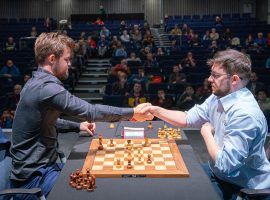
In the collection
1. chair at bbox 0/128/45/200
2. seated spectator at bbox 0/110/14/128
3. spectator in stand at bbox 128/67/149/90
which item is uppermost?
spectator in stand at bbox 128/67/149/90

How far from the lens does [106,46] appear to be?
1475 cm

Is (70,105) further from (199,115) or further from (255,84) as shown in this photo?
(255,84)

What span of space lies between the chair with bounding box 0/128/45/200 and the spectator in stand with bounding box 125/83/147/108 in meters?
5.11

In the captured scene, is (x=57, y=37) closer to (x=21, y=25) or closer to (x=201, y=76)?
(x=201, y=76)

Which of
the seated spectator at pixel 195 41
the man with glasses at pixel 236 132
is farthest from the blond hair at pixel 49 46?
the seated spectator at pixel 195 41

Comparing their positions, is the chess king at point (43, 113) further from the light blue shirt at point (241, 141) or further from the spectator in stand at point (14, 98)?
the spectator in stand at point (14, 98)

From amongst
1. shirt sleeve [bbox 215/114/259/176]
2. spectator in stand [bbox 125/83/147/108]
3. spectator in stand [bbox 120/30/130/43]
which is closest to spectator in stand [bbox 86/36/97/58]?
spectator in stand [bbox 120/30/130/43]

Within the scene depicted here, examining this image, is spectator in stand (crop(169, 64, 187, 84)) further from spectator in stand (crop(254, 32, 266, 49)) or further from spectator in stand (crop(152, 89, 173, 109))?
spectator in stand (crop(254, 32, 266, 49))

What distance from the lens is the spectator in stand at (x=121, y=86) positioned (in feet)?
29.1

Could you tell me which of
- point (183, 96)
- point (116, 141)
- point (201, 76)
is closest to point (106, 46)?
point (201, 76)

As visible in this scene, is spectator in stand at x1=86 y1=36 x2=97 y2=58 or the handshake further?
spectator in stand at x1=86 y1=36 x2=97 y2=58

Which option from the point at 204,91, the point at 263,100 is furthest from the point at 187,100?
the point at 263,100

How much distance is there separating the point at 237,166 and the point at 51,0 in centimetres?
2175

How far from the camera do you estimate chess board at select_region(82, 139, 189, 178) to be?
7.79ft
